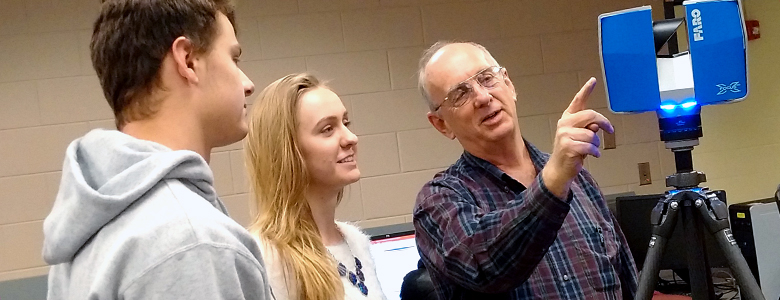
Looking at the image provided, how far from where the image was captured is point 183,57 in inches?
35.2

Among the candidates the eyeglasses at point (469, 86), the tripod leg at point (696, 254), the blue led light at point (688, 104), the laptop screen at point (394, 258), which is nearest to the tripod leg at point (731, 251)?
the tripod leg at point (696, 254)

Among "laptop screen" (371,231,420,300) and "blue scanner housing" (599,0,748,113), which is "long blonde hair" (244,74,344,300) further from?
"laptop screen" (371,231,420,300)

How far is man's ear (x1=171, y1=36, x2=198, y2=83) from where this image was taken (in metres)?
0.89

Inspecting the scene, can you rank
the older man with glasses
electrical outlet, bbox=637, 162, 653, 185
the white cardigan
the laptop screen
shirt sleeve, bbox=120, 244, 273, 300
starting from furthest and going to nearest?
electrical outlet, bbox=637, 162, 653, 185 < the laptop screen < the white cardigan < the older man with glasses < shirt sleeve, bbox=120, 244, 273, 300

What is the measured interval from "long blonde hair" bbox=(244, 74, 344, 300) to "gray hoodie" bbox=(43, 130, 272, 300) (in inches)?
20.7

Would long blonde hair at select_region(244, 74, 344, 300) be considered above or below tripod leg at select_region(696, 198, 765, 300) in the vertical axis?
above

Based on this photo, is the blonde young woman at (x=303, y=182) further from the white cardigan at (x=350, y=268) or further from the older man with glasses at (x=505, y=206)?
the older man with glasses at (x=505, y=206)

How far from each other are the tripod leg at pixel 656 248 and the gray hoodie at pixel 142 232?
2.32ft

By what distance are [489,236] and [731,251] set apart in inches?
16.1

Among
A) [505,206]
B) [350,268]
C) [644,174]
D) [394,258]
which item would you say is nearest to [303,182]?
[350,268]

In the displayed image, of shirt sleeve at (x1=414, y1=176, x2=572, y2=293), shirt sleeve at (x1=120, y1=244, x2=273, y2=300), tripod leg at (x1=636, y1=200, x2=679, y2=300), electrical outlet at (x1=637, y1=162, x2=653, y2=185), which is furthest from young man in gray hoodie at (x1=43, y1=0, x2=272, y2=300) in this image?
electrical outlet at (x1=637, y1=162, x2=653, y2=185)

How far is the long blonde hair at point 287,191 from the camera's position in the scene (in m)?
1.40

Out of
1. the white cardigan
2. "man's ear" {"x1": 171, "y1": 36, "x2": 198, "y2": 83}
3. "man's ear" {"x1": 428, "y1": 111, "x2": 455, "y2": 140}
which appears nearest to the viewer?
"man's ear" {"x1": 171, "y1": 36, "x2": 198, "y2": 83}

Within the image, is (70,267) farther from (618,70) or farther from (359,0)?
(359,0)
